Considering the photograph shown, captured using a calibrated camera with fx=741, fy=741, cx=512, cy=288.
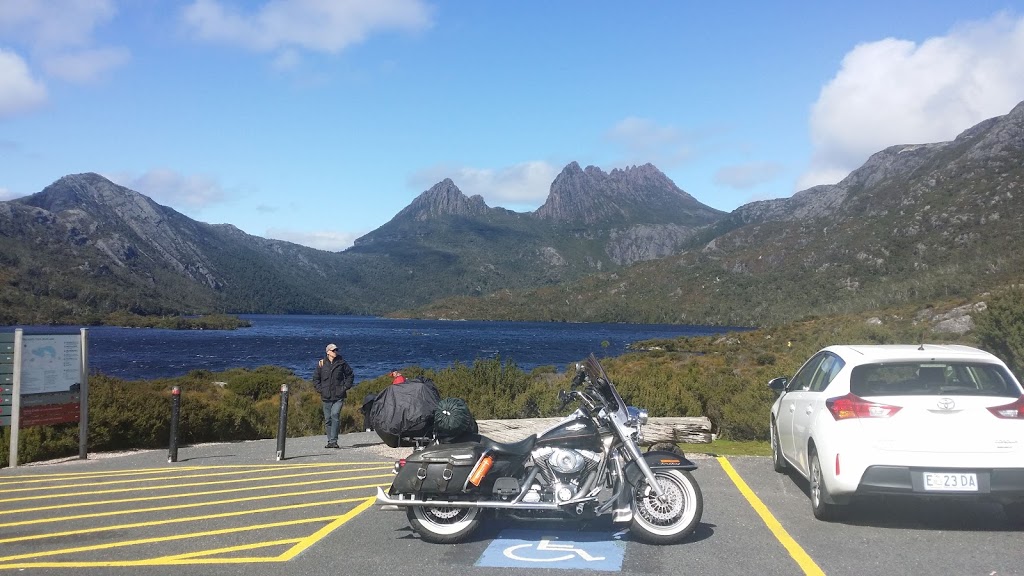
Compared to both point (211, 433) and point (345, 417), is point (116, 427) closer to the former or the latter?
point (211, 433)

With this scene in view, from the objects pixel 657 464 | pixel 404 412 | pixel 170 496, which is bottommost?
pixel 170 496

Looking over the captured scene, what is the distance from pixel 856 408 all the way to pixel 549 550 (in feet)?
9.68

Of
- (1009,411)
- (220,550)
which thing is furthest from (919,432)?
(220,550)

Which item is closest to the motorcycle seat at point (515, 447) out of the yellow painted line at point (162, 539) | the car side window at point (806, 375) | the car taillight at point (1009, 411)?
the yellow painted line at point (162, 539)

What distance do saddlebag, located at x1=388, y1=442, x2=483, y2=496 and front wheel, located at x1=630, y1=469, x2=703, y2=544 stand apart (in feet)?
4.54

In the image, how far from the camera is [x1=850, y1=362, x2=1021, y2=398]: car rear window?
6508 mm

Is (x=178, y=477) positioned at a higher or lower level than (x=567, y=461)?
lower

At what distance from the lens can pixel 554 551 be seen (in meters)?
5.99

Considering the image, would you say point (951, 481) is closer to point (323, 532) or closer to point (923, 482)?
point (923, 482)

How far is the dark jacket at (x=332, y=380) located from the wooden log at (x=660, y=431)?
261cm

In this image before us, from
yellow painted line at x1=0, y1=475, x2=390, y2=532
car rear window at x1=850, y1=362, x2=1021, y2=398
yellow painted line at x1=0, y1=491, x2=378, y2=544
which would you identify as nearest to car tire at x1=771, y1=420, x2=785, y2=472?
car rear window at x1=850, y1=362, x2=1021, y2=398

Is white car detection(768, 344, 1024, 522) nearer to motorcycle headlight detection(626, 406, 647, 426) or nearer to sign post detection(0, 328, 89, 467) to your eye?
motorcycle headlight detection(626, 406, 647, 426)

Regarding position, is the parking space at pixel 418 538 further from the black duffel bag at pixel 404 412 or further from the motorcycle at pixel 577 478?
the black duffel bag at pixel 404 412

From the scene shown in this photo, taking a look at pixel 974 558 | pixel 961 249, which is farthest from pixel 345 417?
pixel 961 249
